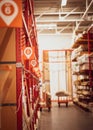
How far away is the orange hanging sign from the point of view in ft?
9.30

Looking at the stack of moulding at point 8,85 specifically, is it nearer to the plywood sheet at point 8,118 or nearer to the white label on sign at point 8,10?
the plywood sheet at point 8,118

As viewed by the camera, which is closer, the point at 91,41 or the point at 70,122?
the point at 70,122

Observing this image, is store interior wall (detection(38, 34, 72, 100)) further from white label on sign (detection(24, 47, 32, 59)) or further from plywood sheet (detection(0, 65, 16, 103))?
plywood sheet (detection(0, 65, 16, 103))

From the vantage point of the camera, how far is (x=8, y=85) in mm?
3246

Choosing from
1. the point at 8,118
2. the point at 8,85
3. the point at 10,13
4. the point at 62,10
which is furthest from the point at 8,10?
the point at 62,10

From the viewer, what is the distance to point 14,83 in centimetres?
323

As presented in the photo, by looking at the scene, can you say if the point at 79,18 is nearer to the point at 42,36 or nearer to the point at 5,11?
the point at 42,36

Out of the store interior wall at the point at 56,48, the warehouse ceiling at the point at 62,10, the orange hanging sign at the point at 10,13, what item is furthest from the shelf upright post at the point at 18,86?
the store interior wall at the point at 56,48

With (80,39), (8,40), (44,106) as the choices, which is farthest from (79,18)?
(8,40)

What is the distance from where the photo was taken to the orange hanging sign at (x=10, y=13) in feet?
9.30

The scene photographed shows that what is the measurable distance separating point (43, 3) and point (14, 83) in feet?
31.0

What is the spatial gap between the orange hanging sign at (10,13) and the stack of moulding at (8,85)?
43 cm

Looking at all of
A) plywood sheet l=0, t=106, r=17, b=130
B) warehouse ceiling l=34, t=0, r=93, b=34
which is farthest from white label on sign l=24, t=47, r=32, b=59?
warehouse ceiling l=34, t=0, r=93, b=34

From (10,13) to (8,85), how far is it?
935mm
